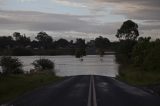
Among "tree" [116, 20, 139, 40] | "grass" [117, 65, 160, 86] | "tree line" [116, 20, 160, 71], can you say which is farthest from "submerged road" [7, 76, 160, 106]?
"tree" [116, 20, 139, 40]

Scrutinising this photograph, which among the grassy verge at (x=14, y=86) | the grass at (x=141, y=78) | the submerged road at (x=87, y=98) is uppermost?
the submerged road at (x=87, y=98)

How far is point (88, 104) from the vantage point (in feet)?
63.7

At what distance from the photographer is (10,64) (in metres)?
60.6

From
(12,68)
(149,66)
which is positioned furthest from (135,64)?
(12,68)

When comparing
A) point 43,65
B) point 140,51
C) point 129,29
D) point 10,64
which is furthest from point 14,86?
point 129,29

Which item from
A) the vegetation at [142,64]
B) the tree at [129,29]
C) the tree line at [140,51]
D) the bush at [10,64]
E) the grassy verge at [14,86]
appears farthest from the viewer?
the tree at [129,29]

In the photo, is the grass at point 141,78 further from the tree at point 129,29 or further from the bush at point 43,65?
the tree at point 129,29

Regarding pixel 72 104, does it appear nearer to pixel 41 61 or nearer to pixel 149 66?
pixel 149 66

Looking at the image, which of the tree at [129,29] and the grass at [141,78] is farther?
the tree at [129,29]

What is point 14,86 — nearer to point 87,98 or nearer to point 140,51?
point 87,98

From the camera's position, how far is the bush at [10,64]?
192 feet

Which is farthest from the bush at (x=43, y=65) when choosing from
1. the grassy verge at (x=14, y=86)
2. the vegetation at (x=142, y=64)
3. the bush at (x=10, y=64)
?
the grassy verge at (x=14, y=86)

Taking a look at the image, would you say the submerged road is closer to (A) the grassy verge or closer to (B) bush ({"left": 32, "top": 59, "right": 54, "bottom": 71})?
(A) the grassy verge

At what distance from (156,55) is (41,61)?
23.4 m
